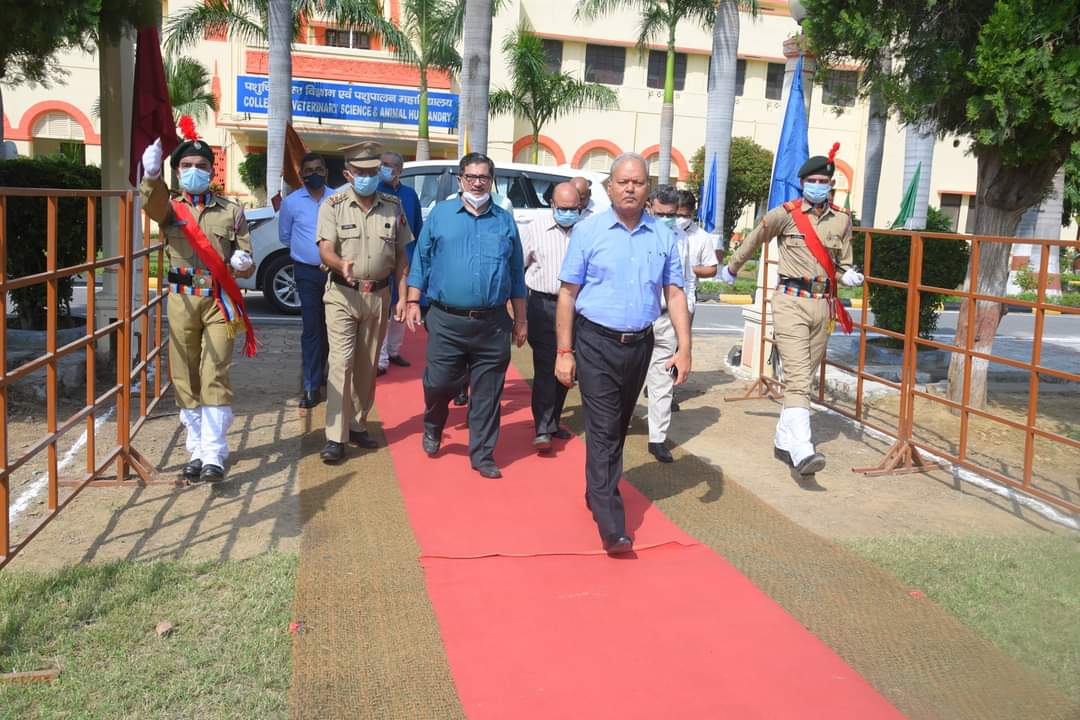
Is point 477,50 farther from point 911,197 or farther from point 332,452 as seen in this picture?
point 332,452

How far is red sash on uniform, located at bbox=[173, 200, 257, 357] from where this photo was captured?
5957 mm

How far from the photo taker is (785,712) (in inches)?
147

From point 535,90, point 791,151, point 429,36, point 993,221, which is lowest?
point 993,221

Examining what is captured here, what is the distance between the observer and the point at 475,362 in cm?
657

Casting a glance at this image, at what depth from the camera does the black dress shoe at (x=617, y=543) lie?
5164 millimetres

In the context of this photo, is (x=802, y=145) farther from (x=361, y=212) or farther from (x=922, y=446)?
(x=361, y=212)

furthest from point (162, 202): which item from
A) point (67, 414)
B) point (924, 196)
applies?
point (924, 196)

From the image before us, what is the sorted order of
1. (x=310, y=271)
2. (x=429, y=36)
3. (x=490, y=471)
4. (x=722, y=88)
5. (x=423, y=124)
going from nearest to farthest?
(x=490, y=471), (x=310, y=271), (x=722, y=88), (x=429, y=36), (x=423, y=124)

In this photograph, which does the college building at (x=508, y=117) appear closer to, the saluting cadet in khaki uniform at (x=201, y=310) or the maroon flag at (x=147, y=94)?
the maroon flag at (x=147, y=94)

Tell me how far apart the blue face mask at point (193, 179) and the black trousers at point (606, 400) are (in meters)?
2.40

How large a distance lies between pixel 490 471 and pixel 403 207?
2840mm

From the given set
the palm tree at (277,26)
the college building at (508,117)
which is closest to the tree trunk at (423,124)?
the college building at (508,117)

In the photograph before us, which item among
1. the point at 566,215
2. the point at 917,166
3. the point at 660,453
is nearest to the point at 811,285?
the point at 660,453

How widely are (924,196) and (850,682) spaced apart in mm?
21048
